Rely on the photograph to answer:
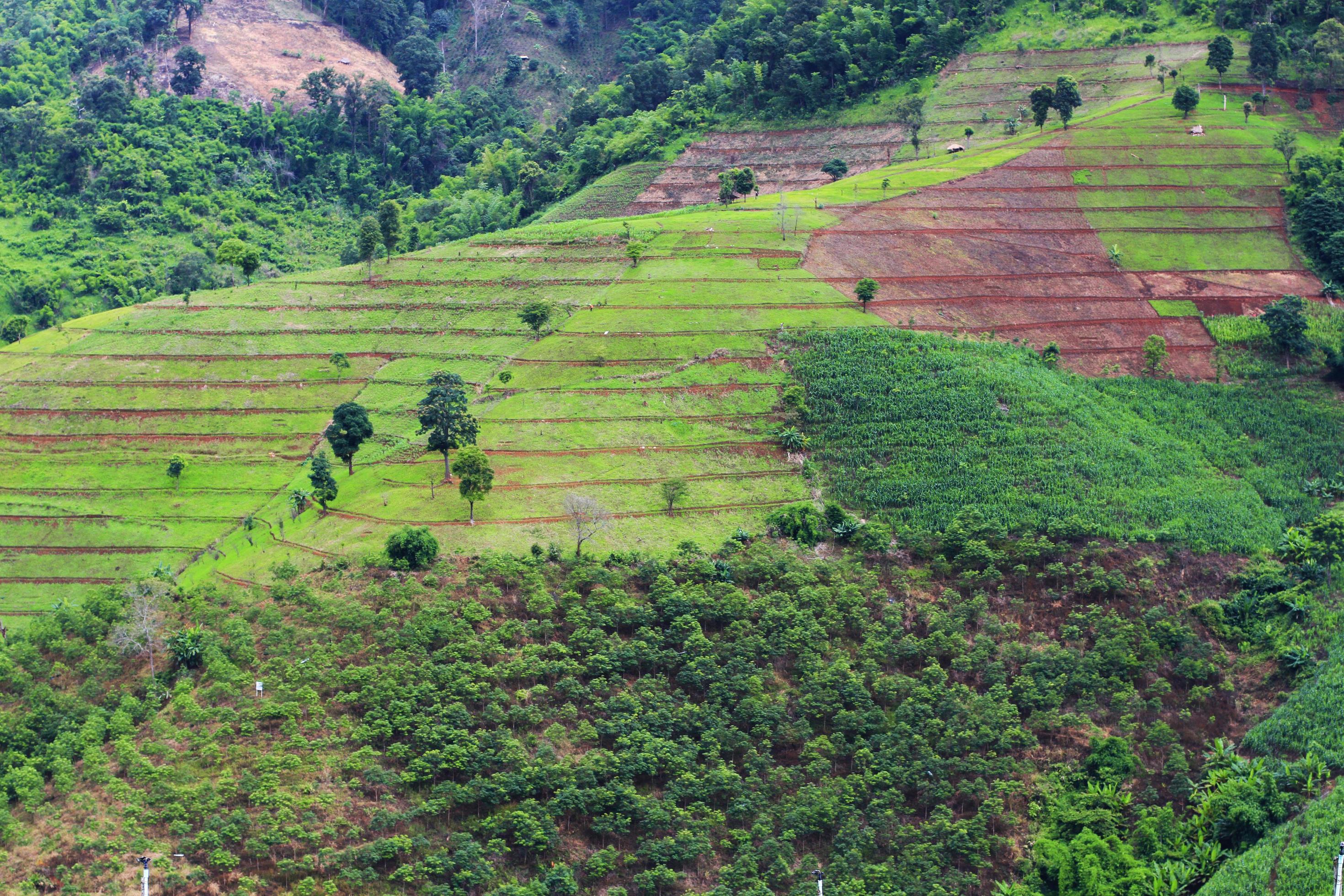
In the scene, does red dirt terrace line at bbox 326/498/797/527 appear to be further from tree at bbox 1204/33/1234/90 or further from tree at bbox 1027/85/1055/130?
tree at bbox 1204/33/1234/90

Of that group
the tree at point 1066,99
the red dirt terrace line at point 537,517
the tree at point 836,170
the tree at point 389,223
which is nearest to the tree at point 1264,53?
the tree at point 1066,99

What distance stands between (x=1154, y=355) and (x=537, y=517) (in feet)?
126

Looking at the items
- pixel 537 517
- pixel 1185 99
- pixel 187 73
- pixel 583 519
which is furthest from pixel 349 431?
pixel 187 73

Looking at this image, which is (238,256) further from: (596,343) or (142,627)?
(142,627)

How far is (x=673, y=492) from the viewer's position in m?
65.4

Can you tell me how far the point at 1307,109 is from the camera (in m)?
102

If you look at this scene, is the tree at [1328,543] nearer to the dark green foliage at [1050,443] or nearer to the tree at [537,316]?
the dark green foliage at [1050,443]

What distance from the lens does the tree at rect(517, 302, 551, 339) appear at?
7912cm

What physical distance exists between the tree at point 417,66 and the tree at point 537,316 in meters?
76.0

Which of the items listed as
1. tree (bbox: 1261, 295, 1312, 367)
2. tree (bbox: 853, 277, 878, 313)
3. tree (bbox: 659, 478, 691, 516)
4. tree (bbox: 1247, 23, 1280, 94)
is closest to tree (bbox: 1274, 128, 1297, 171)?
tree (bbox: 1247, 23, 1280, 94)

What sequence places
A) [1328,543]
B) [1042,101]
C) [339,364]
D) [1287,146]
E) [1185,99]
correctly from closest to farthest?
[1328,543] < [339,364] < [1287,146] < [1185,99] < [1042,101]

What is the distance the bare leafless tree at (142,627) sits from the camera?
55.2 meters

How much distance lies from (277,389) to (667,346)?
76.2 feet

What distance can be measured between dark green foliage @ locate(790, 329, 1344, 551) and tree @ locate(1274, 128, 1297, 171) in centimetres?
2622
